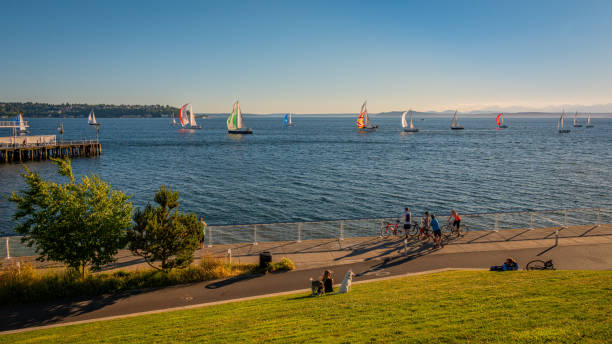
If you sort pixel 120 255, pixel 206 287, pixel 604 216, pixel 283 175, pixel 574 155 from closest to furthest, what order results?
1. pixel 206 287
2. pixel 120 255
3. pixel 604 216
4. pixel 283 175
5. pixel 574 155

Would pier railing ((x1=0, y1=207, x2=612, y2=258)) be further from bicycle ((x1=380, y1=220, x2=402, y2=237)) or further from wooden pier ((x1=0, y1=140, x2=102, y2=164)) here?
wooden pier ((x1=0, y1=140, x2=102, y2=164))

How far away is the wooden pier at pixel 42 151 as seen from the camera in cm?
7112

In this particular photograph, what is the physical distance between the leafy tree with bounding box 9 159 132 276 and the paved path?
5.95 ft

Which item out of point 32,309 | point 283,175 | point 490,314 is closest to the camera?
point 490,314

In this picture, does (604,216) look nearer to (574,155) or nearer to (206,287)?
(206,287)

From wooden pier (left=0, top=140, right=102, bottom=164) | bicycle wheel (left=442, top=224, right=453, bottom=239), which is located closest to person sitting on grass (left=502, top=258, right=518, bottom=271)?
bicycle wheel (left=442, top=224, right=453, bottom=239)

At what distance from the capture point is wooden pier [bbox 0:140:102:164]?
7112 cm

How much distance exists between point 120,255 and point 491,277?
15386mm

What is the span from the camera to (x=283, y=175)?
59750 mm

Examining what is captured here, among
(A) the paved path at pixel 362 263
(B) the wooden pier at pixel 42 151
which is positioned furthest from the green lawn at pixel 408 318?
(B) the wooden pier at pixel 42 151

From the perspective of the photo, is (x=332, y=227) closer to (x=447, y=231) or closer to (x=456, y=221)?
Answer: (x=447, y=231)

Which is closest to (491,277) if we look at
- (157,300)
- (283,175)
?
(157,300)

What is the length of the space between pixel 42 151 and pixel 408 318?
85551mm

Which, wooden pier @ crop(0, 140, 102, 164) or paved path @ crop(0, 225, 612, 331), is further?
wooden pier @ crop(0, 140, 102, 164)
